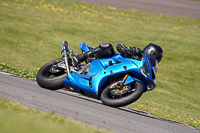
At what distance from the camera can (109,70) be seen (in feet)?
19.5

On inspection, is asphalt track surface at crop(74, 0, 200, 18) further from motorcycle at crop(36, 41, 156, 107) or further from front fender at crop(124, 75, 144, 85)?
front fender at crop(124, 75, 144, 85)

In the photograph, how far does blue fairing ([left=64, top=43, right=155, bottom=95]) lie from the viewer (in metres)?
5.84

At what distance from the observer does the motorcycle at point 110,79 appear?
570 centimetres

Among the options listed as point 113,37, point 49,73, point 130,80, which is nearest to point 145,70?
point 130,80

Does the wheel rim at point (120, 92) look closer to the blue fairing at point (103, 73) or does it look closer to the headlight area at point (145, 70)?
the blue fairing at point (103, 73)

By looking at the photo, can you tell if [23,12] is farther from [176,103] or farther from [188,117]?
[188,117]

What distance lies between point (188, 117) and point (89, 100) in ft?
9.21

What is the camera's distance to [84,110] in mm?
A: 5402

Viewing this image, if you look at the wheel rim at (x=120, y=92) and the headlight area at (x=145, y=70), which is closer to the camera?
the wheel rim at (x=120, y=92)

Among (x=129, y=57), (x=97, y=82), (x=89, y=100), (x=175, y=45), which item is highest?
(x=129, y=57)

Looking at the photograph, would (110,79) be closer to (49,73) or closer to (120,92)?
(120,92)

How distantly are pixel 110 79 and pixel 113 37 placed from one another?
10331 mm

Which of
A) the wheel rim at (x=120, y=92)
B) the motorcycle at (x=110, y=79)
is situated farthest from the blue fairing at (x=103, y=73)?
the wheel rim at (x=120, y=92)

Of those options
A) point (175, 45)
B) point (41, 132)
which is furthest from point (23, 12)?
point (41, 132)
